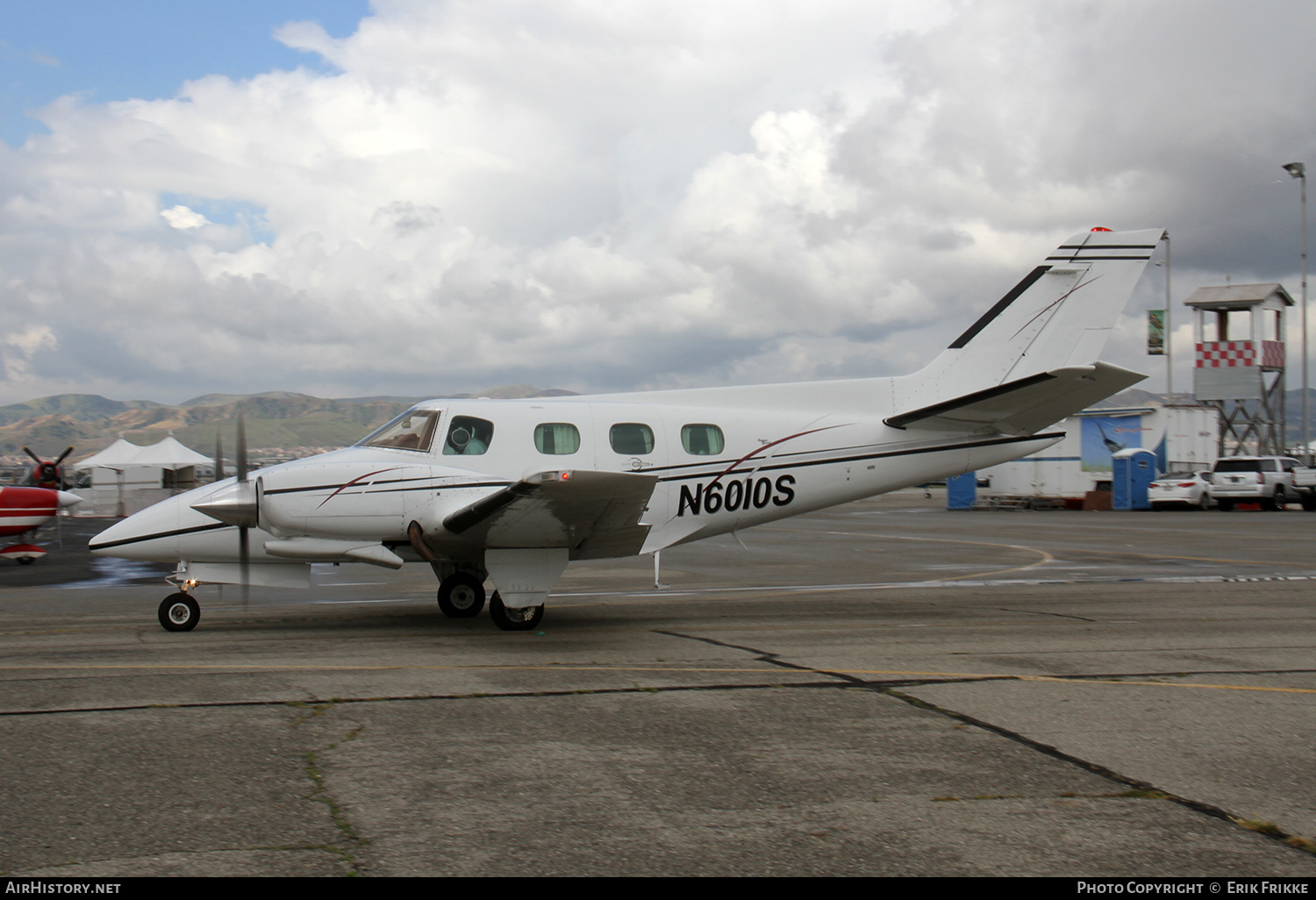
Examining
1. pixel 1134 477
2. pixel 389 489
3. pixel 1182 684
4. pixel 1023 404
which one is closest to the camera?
pixel 1182 684

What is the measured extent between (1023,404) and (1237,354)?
47.7m

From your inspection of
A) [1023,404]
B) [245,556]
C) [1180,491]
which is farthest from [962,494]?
[245,556]

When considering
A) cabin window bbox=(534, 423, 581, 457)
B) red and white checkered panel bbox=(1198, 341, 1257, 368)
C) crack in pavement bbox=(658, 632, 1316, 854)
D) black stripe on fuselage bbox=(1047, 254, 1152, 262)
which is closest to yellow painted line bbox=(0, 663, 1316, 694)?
crack in pavement bbox=(658, 632, 1316, 854)

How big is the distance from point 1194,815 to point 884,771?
1519 mm

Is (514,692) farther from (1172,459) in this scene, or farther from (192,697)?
(1172,459)

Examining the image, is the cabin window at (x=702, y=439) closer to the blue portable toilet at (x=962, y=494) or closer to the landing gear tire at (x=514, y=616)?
the landing gear tire at (x=514, y=616)

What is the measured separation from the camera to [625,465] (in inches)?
463

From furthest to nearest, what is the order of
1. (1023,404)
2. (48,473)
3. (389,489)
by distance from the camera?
(48,473)
(1023,404)
(389,489)

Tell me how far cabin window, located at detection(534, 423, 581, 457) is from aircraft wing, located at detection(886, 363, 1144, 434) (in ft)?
15.1

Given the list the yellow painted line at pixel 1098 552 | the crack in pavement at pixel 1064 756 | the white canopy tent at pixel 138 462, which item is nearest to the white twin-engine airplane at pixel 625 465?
the crack in pavement at pixel 1064 756

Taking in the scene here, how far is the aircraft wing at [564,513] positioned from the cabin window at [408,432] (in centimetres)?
119

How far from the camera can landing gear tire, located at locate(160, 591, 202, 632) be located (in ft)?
34.7

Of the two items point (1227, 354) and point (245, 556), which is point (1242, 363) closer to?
point (1227, 354)

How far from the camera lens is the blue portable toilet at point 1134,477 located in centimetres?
3841
